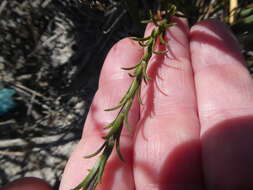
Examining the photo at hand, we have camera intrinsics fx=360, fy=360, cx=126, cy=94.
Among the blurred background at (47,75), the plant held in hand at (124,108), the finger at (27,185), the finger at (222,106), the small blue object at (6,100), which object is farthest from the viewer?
the small blue object at (6,100)

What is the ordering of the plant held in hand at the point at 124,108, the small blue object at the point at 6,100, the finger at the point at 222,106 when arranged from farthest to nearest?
the small blue object at the point at 6,100, the finger at the point at 222,106, the plant held in hand at the point at 124,108

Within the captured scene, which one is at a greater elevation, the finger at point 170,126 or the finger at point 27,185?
the finger at point 170,126

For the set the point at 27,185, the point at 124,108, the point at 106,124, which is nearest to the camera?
the point at 124,108

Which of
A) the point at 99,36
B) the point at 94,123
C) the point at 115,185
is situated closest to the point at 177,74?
the point at 94,123

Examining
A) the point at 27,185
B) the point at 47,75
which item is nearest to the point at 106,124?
the point at 27,185

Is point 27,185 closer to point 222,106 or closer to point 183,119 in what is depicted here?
point 183,119

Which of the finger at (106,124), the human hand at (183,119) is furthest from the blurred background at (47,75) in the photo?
the human hand at (183,119)

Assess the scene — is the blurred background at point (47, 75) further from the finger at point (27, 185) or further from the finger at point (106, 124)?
the finger at point (27, 185)
